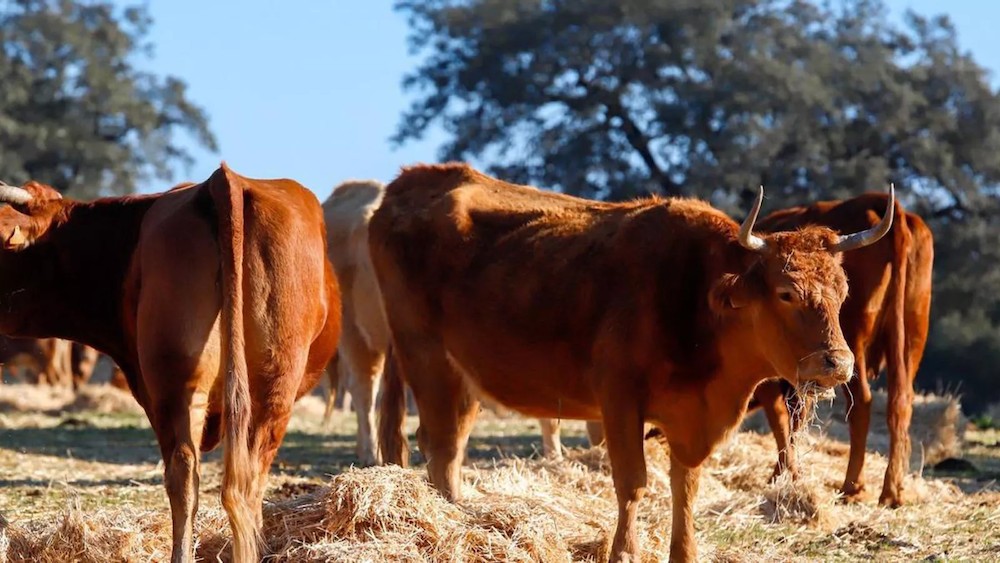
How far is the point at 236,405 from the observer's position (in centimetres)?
618

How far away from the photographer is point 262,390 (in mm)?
6566

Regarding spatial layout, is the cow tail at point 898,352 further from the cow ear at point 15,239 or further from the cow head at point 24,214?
the cow ear at point 15,239

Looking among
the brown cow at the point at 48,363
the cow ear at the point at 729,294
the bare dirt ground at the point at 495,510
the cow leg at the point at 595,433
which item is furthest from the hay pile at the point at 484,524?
the brown cow at the point at 48,363

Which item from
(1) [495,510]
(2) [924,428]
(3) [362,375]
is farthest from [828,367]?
(2) [924,428]

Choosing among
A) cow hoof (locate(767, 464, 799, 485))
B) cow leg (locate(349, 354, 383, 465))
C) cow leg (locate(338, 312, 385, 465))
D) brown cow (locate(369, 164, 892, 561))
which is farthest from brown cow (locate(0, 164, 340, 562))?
cow leg (locate(338, 312, 385, 465))

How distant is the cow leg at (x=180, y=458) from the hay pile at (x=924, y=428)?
739cm

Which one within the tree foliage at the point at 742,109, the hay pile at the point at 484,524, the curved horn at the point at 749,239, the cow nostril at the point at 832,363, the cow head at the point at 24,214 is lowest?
the hay pile at the point at 484,524

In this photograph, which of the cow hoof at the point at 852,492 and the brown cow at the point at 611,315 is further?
the cow hoof at the point at 852,492

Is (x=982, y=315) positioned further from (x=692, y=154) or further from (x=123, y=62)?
(x=123, y=62)

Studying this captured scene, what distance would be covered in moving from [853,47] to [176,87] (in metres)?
19.2

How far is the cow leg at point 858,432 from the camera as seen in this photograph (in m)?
10.0

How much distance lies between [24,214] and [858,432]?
6.13 metres

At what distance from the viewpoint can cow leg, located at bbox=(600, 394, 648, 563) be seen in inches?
276

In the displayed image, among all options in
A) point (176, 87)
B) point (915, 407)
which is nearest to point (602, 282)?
point (915, 407)
